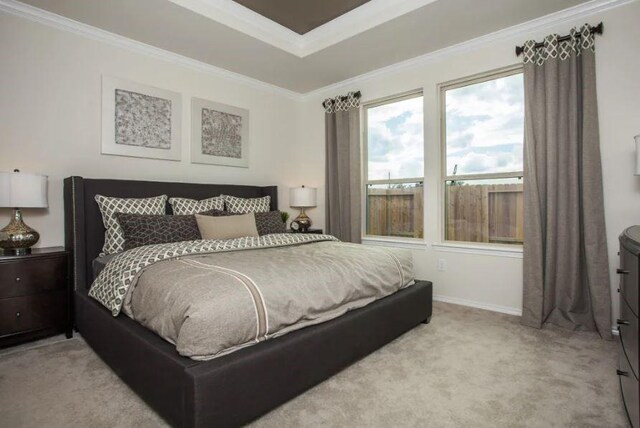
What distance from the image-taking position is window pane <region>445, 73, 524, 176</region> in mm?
3289

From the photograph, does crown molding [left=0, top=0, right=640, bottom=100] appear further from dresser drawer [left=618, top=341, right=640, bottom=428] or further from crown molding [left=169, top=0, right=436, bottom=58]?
dresser drawer [left=618, top=341, right=640, bottom=428]

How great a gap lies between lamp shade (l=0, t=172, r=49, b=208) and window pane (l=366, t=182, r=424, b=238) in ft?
10.6

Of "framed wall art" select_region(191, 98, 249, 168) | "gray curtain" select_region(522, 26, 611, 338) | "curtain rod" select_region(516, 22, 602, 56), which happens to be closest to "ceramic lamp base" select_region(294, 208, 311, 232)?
"framed wall art" select_region(191, 98, 249, 168)

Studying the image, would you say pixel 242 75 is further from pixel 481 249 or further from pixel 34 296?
pixel 481 249

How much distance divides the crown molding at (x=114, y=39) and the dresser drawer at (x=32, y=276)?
1.94 m

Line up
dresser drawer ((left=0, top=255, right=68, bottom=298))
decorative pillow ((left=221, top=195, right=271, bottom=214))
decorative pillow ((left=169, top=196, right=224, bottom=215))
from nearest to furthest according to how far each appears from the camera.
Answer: dresser drawer ((left=0, top=255, right=68, bottom=298)) < decorative pillow ((left=169, top=196, right=224, bottom=215)) < decorative pillow ((left=221, top=195, right=271, bottom=214))

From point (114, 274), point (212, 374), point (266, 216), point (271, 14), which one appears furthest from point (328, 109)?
point (212, 374)

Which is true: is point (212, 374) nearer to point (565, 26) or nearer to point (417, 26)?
point (417, 26)

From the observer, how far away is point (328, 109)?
4527 mm

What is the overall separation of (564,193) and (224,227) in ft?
9.22

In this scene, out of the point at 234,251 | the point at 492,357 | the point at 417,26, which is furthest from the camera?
the point at 417,26

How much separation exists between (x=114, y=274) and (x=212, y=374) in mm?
1152

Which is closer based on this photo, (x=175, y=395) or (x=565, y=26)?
(x=175, y=395)

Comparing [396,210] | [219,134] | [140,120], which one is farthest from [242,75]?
[396,210]
